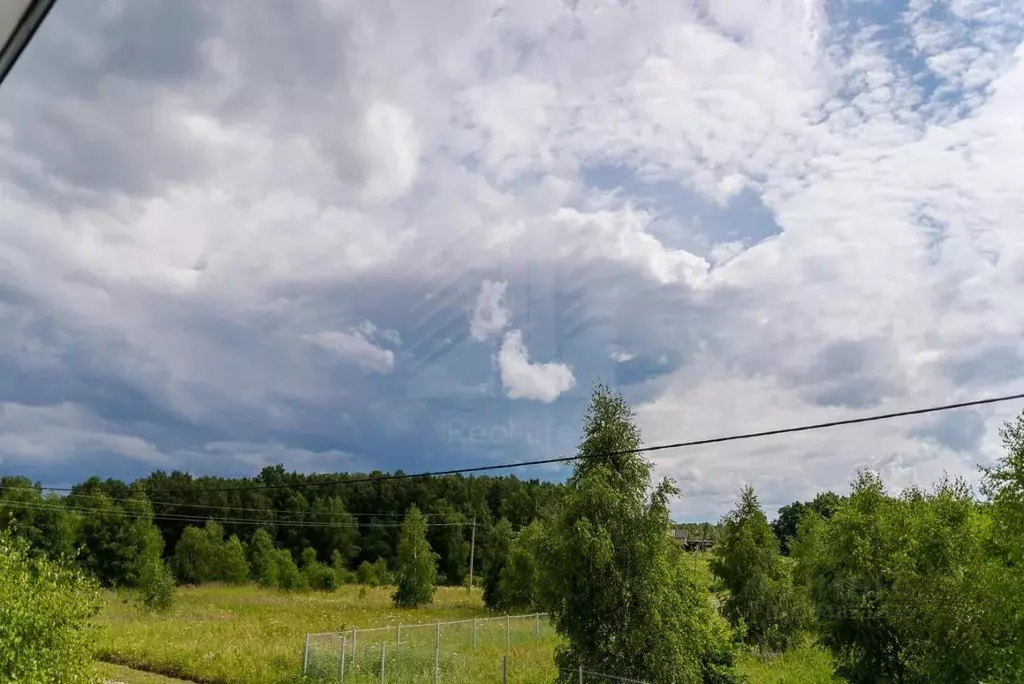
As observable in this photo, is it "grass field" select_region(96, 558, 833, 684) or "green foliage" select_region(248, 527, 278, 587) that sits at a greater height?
"green foliage" select_region(248, 527, 278, 587)

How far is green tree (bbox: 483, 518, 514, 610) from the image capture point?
42881 millimetres

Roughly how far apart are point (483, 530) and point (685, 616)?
177 ft

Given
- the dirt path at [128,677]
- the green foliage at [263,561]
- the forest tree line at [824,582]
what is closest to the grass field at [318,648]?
the dirt path at [128,677]

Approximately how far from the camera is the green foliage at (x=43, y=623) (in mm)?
10055

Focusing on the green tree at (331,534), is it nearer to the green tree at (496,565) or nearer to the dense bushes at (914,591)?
the green tree at (496,565)

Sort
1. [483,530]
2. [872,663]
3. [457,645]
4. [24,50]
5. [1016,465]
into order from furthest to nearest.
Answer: [483,530], [457,645], [872,663], [1016,465], [24,50]

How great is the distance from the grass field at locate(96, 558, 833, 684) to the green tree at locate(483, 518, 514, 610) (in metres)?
4.07

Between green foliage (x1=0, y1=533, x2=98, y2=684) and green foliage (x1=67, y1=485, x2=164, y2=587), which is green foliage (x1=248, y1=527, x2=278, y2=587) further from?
green foliage (x1=0, y1=533, x2=98, y2=684)

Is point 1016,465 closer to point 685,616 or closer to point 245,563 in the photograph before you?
point 685,616

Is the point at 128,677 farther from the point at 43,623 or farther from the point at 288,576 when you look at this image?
the point at 288,576

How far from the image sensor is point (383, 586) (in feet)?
187

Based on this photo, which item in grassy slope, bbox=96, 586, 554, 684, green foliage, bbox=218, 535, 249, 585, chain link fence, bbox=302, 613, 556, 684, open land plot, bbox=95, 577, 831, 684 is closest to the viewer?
chain link fence, bbox=302, 613, 556, 684

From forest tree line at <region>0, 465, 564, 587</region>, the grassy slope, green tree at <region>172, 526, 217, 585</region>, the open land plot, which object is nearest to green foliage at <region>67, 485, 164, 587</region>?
forest tree line at <region>0, 465, 564, 587</region>

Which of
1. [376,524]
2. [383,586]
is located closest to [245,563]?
[383,586]
